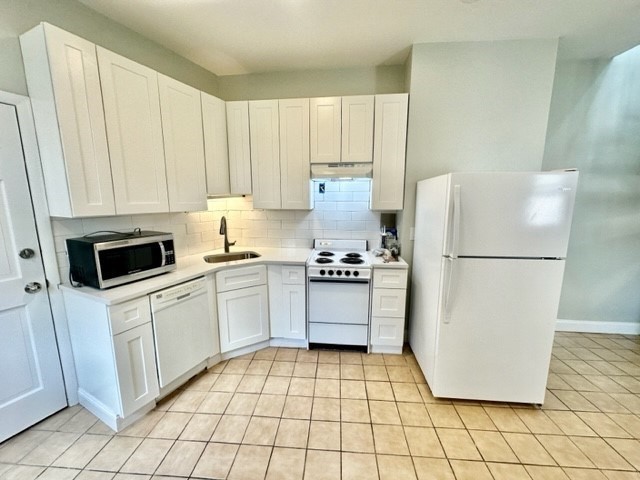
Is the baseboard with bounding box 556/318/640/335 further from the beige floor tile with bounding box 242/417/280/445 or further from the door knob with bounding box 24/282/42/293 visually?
the door knob with bounding box 24/282/42/293

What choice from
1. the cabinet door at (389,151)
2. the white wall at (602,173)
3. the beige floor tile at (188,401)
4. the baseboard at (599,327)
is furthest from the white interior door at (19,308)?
the baseboard at (599,327)

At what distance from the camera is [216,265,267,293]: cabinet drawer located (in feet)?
7.91

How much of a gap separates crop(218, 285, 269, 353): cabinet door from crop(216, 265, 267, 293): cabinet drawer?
0.16 ft

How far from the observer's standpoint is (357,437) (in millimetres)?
1728

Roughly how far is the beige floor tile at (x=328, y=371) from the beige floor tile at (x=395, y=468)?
0.78 meters

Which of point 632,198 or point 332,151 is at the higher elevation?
point 332,151

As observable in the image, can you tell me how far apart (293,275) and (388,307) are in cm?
98

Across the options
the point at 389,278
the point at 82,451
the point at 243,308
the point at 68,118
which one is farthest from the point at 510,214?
the point at 82,451

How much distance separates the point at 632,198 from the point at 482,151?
6.14 ft

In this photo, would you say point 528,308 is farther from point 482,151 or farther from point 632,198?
point 632,198

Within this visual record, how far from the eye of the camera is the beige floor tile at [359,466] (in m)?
1.47

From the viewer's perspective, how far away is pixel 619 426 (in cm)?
181

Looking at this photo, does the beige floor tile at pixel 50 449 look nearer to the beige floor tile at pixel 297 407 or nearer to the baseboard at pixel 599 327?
the beige floor tile at pixel 297 407

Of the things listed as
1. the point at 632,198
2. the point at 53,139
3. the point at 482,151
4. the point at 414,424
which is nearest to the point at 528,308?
the point at 414,424
